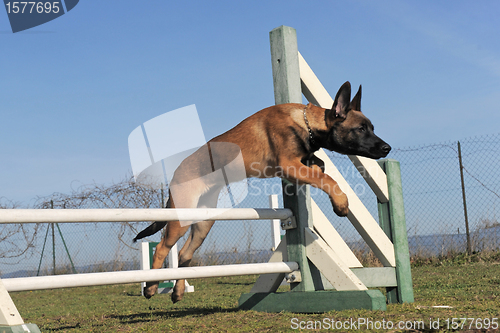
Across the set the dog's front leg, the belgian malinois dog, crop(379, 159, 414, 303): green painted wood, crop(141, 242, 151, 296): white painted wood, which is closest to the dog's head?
the belgian malinois dog

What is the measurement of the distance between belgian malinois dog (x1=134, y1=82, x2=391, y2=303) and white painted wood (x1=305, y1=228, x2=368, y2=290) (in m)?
0.45

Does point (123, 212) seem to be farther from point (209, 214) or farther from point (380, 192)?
point (380, 192)

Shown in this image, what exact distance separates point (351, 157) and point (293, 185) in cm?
54

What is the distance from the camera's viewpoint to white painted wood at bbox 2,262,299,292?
222cm

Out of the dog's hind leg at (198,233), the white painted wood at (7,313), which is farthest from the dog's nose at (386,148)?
the white painted wood at (7,313)

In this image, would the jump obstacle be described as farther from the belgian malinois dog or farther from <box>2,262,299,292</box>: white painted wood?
the belgian malinois dog

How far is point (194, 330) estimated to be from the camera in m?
2.36

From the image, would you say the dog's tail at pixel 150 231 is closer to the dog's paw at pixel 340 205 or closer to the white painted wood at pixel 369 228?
the dog's paw at pixel 340 205

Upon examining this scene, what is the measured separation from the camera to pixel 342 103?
2936mm

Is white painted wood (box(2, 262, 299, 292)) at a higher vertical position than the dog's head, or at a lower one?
lower

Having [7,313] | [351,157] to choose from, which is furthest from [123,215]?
[351,157]

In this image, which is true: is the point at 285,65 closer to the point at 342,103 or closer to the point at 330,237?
the point at 342,103

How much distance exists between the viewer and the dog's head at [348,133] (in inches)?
115

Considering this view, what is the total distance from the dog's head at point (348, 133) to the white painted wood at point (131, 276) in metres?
0.93
